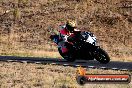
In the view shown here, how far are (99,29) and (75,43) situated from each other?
906 inches

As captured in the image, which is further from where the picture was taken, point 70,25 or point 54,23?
point 54,23

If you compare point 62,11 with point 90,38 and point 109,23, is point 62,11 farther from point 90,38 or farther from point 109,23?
point 90,38

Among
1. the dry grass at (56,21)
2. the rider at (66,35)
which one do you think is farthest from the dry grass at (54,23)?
the rider at (66,35)

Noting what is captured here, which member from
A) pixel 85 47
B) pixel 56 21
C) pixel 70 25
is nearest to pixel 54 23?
pixel 56 21

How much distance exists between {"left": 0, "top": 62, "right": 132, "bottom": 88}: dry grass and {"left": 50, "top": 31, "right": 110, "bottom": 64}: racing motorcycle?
2.55 meters

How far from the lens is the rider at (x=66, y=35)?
17.6m

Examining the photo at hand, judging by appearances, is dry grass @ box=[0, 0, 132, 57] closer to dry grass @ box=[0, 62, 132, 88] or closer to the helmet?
dry grass @ box=[0, 62, 132, 88]

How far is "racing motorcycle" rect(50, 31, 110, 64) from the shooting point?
17.8 m

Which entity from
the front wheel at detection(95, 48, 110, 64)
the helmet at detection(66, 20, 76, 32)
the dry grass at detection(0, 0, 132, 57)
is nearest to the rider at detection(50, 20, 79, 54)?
the helmet at detection(66, 20, 76, 32)

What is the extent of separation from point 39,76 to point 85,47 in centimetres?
471

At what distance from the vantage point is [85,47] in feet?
59.2

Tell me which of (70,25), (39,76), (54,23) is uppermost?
(70,25)

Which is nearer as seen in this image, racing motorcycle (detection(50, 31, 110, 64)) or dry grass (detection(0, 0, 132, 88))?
racing motorcycle (detection(50, 31, 110, 64))

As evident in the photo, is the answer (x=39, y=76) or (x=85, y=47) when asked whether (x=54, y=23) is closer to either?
(x=39, y=76)
